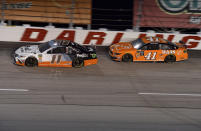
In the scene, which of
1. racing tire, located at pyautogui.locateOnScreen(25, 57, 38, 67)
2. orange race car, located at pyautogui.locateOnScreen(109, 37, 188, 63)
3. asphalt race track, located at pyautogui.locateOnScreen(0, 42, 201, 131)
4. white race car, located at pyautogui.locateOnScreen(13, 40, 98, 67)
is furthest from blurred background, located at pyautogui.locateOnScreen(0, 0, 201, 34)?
racing tire, located at pyautogui.locateOnScreen(25, 57, 38, 67)

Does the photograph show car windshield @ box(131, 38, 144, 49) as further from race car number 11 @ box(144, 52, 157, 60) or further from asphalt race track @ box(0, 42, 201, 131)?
asphalt race track @ box(0, 42, 201, 131)

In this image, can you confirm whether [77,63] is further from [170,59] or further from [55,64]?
[170,59]

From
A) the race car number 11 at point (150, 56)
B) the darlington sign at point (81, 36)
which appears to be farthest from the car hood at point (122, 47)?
the darlington sign at point (81, 36)

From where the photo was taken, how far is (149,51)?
13977 mm

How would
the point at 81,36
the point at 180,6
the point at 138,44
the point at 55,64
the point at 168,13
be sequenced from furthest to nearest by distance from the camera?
the point at 168,13
the point at 180,6
the point at 81,36
the point at 138,44
the point at 55,64

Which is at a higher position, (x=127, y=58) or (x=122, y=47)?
(x=122, y=47)

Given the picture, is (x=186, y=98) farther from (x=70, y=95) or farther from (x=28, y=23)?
(x=28, y=23)

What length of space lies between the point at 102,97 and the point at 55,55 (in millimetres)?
3289

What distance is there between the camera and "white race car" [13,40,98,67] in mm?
12586

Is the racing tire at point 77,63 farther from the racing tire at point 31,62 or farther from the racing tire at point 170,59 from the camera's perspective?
the racing tire at point 170,59

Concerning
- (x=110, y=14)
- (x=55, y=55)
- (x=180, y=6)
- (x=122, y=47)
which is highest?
(x=180, y=6)

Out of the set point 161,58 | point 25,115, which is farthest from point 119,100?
point 161,58

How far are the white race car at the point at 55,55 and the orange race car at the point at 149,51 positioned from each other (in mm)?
1599

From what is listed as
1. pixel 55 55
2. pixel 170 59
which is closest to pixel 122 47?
pixel 170 59
